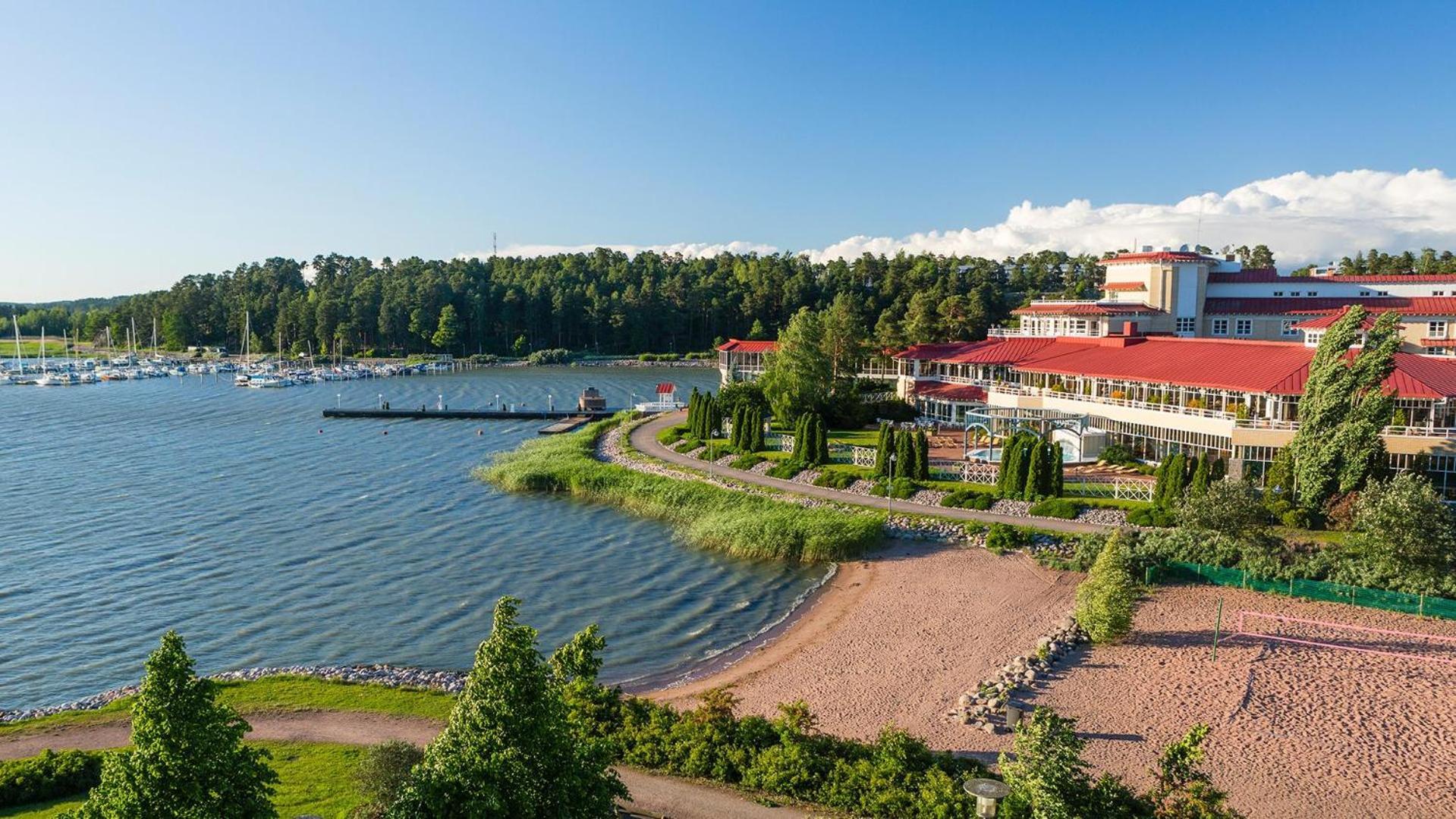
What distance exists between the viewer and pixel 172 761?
37.3 feet

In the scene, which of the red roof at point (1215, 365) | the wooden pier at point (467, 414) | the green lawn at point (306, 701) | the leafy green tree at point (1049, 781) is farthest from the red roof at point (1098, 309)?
the leafy green tree at point (1049, 781)

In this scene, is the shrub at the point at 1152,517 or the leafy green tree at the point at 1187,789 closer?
the leafy green tree at the point at 1187,789

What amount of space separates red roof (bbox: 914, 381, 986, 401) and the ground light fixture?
4775 cm

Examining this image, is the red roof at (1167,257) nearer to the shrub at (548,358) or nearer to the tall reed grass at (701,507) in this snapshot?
the tall reed grass at (701,507)

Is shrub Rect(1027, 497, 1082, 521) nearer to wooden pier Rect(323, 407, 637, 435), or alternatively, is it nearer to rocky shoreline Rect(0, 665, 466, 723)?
rocky shoreline Rect(0, 665, 466, 723)

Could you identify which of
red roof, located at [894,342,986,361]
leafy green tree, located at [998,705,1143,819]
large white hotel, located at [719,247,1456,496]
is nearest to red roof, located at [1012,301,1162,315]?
large white hotel, located at [719,247,1456,496]

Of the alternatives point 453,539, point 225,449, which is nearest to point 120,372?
point 225,449

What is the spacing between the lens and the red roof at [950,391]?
61.4m

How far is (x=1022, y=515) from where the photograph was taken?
1612 inches

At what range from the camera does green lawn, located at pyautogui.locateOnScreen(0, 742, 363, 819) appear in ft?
57.4

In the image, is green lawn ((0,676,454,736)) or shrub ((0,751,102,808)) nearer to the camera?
shrub ((0,751,102,808))

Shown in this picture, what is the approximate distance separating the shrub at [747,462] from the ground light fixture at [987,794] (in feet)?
122

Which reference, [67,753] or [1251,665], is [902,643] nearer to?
[1251,665]

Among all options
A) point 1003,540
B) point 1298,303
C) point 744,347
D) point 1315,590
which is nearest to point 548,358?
point 744,347
